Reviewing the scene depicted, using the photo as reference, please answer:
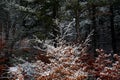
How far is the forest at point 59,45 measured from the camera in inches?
373

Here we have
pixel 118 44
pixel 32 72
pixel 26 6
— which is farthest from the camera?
pixel 118 44

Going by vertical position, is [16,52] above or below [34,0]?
below

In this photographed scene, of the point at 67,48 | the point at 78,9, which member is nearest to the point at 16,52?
the point at 78,9

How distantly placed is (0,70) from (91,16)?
24.9 ft

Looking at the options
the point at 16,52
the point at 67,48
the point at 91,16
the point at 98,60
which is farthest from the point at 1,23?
the point at 67,48

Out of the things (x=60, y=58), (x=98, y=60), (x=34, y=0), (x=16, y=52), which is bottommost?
(x=16, y=52)

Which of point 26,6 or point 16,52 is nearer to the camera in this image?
point 26,6

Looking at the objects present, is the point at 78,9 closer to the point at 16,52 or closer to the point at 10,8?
the point at 10,8

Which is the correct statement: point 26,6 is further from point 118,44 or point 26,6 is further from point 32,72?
point 118,44

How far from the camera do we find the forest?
948 centimetres

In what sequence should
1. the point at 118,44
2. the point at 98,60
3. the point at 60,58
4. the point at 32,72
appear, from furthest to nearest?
the point at 118,44
the point at 98,60
the point at 32,72
the point at 60,58

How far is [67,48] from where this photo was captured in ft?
31.4

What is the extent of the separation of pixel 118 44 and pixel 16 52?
9.34 meters

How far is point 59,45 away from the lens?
10.1 m
